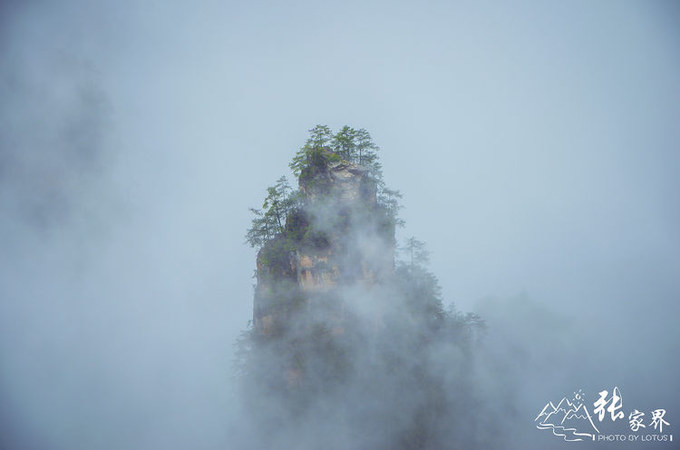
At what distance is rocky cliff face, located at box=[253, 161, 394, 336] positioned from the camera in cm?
2464

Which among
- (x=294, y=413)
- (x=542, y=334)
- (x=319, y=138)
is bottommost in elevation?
(x=294, y=413)

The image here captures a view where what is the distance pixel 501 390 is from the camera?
2709 cm

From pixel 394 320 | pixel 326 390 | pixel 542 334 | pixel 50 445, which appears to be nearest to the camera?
pixel 326 390

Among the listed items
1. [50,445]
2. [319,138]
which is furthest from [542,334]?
[50,445]

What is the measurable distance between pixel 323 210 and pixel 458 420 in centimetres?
A: 1904

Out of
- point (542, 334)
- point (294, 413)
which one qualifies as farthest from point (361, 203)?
point (542, 334)

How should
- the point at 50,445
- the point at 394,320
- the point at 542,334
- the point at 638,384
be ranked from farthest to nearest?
1. the point at 542,334
2. the point at 638,384
3. the point at 50,445
4. the point at 394,320

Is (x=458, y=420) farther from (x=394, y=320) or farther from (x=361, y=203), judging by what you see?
(x=361, y=203)

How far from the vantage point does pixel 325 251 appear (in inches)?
982

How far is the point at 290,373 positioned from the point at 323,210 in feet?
42.4

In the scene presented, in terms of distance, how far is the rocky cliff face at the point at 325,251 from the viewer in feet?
80.8

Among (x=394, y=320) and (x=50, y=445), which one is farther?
(x=50, y=445)

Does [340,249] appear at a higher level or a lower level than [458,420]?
higher

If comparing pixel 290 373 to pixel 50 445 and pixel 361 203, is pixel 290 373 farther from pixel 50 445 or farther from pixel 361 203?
pixel 50 445
